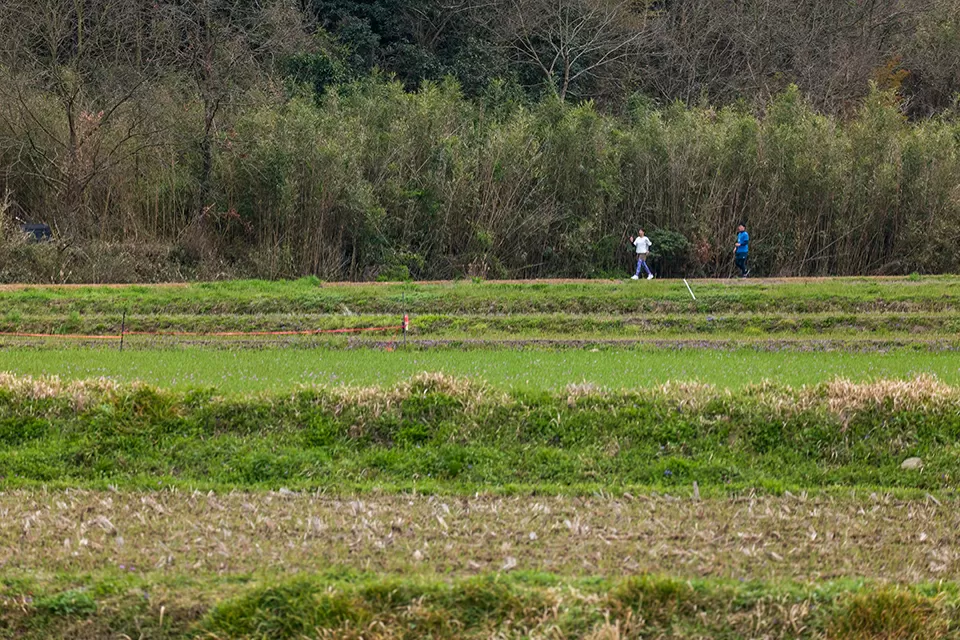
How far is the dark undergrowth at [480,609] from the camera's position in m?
5.54

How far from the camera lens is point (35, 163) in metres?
29.7

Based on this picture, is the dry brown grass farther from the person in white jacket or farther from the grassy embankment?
the person in white jacket

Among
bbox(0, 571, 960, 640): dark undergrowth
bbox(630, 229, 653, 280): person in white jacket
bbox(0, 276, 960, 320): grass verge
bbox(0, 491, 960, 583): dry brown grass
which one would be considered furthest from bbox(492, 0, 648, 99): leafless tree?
bbox(0, 571, 960, 640): dark undergrowth

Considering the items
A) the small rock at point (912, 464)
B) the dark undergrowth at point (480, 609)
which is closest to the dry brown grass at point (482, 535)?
the dark undergrowth at point (480, 609)

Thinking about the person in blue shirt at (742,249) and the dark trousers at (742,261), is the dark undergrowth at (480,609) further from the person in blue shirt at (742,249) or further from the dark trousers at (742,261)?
the dark trousers at (742,261)

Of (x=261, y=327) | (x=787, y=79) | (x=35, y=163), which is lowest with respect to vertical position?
(x=261, y=327)

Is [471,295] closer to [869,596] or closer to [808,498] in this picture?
[808,498]

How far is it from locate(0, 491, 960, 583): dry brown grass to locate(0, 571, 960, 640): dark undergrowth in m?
0.34

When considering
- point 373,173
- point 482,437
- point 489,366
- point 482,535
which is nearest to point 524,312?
point 489,366

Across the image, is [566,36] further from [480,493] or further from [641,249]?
[480,493]

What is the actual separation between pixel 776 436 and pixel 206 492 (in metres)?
5.17

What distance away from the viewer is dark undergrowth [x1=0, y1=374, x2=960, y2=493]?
898 cm

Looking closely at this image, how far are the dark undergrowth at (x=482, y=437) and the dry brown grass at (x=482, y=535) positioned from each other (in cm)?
68

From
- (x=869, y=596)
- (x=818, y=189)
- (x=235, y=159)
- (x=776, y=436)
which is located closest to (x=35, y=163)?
(x=235, y=159)
